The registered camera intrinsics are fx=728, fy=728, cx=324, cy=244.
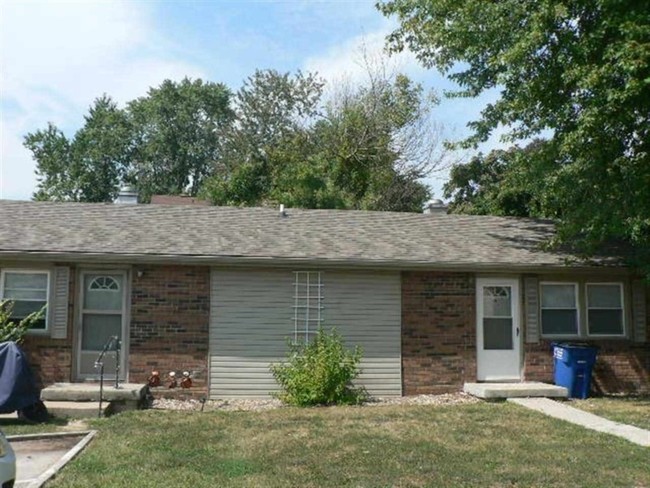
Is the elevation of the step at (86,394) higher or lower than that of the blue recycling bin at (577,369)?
lower

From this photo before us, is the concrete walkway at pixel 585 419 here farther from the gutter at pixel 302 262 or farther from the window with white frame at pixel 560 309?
the gutter at pixel 302 262

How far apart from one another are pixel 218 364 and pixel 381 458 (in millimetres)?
5442

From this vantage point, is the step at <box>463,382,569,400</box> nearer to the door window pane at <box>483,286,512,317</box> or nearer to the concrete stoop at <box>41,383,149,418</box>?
the door window pane at <box>483,286,512,317</box>

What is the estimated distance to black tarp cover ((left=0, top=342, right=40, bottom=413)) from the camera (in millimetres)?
10211

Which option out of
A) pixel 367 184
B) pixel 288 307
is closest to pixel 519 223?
pixel 288 307

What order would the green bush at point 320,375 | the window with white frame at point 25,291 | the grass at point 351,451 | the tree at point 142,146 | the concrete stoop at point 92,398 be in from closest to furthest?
the grass at point 351,451 → the concrete stoop at point 92,398 → the green bush at point 320,375 → the window with white frame at point 25,291 → the tree at point 142,146

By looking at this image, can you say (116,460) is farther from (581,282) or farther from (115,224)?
(581,282)

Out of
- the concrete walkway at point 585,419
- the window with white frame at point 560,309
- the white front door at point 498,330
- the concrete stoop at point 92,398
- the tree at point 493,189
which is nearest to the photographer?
the concrete walkway at point 585,419

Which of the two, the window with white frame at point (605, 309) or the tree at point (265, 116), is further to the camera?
the tree at point (265, 116)

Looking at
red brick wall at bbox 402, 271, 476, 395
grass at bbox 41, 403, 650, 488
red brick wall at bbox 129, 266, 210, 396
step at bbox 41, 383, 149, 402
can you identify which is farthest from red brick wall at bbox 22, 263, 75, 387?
red brick wall at bbox 402, 271, 476, 395

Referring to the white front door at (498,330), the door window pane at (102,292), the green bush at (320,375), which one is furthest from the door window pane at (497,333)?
the door window pane at (102,292)

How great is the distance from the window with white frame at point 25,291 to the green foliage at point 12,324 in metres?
0.13

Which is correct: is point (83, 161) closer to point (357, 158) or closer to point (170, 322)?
point (357, 158)

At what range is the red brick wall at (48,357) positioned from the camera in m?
12.4
